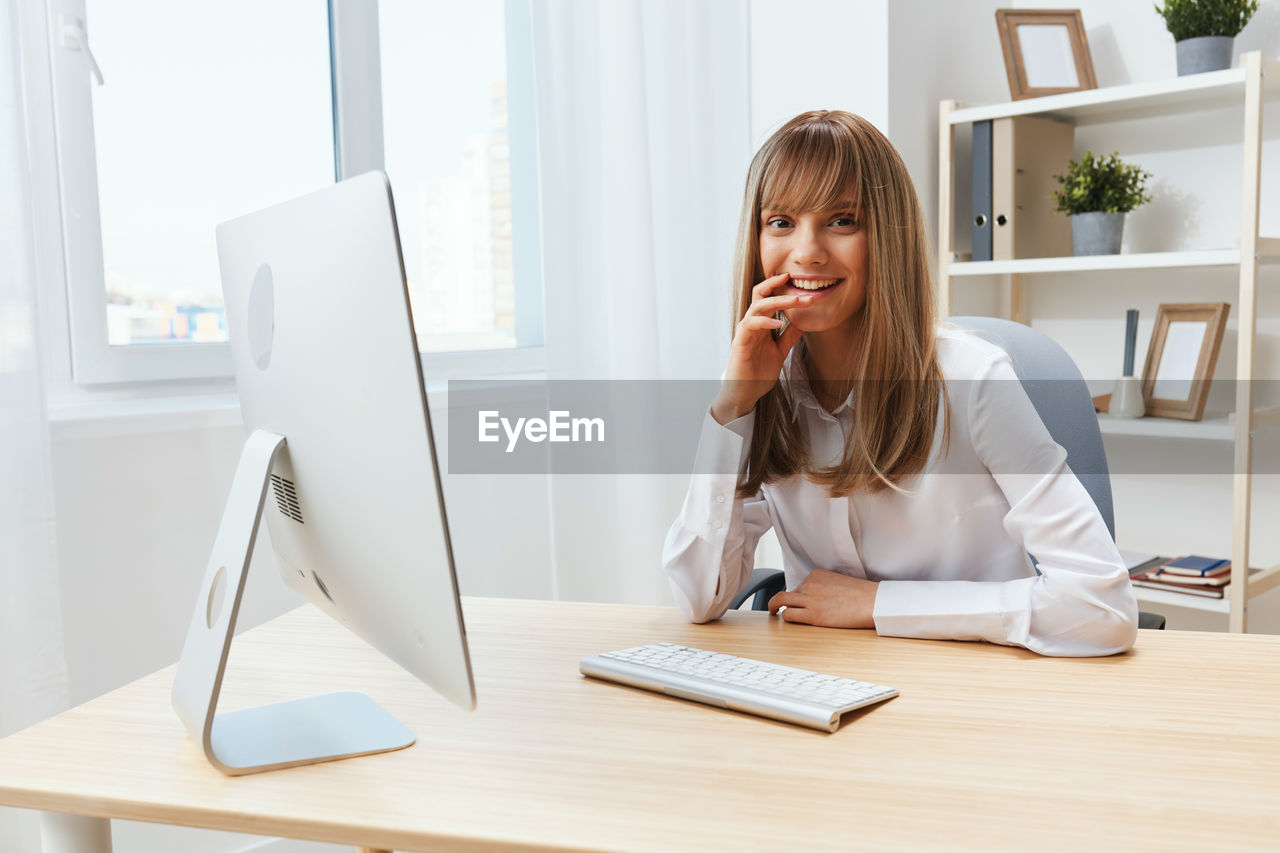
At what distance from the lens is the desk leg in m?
0.83

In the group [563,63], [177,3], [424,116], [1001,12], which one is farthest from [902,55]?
[177,3]

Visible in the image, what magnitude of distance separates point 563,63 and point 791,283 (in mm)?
1154

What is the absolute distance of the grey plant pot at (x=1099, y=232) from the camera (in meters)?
2.32

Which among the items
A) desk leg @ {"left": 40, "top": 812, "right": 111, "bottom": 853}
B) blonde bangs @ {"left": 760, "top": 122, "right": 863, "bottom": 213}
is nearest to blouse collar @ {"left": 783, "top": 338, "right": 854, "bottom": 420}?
blonde bangs @ {"left": 760, "top": 122, "right": 863, "bottom": 213}

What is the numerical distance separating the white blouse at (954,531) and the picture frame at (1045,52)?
1315 millimetres

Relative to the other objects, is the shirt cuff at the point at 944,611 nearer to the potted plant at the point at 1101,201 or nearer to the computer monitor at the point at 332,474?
the computer monitor at the point at 332,474

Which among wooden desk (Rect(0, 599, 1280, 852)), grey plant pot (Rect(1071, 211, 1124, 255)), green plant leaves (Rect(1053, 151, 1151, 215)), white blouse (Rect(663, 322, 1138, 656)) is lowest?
wooden desk (Rect(0, 599, 1280, 852))

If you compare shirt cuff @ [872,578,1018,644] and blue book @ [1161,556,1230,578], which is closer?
shirt cuff @ [872,578,1018,644]

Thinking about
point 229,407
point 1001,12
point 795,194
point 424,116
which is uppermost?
point 1001,12

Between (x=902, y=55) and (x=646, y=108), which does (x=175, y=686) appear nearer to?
(x=646, y=108)

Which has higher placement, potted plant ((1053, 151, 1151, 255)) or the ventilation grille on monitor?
potted plant ((1053, 151, 1151, 255))

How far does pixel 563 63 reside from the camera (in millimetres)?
2225

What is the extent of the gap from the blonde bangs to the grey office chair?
35 cm

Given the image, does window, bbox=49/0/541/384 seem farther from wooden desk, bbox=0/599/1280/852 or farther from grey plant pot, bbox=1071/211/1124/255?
grey plant pot, bbox=1071/211/1124/255
